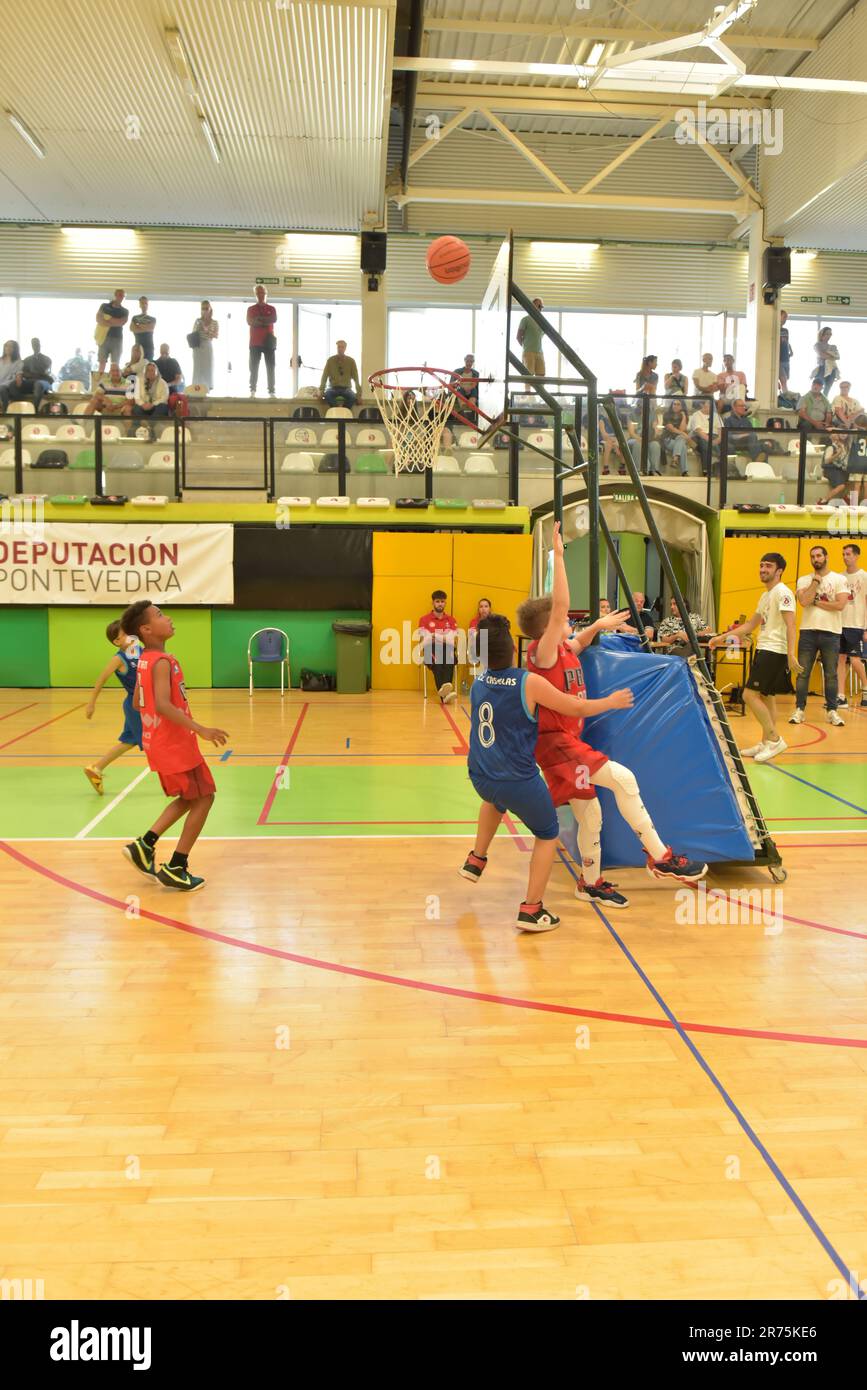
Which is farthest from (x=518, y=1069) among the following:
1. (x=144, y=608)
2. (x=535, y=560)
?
(x=535, y=560)

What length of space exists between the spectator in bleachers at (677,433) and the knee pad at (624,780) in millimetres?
11883

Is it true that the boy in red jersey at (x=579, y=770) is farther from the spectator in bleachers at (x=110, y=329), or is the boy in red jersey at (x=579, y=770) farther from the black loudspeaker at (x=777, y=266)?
the black loudspeaker at (x=777, y=266)

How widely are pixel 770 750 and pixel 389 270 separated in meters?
15.7

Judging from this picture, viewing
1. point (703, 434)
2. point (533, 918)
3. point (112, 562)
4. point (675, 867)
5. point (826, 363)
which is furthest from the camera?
point (826, 363)

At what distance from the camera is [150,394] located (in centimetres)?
1745

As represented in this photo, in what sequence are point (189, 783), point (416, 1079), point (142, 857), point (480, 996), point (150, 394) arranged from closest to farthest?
point (416, 1079) < point (480, 996) < point (189, 783) < point (142, 857) < point (150, 394)

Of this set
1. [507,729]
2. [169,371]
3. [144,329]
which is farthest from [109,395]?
[507,729]

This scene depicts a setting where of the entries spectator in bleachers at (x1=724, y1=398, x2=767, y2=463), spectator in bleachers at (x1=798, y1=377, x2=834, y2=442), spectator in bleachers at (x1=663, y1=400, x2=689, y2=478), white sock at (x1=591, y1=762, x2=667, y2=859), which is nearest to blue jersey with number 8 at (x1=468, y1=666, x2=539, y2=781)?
white sock at (x1=591, y1=762, x2=667, y2=859)

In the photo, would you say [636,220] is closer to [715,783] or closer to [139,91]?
[139,91]

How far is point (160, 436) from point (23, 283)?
833cm

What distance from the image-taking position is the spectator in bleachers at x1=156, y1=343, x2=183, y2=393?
60.2 ft

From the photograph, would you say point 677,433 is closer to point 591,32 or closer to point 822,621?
point 822,621

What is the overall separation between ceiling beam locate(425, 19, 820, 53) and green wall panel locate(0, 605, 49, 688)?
1127cm
